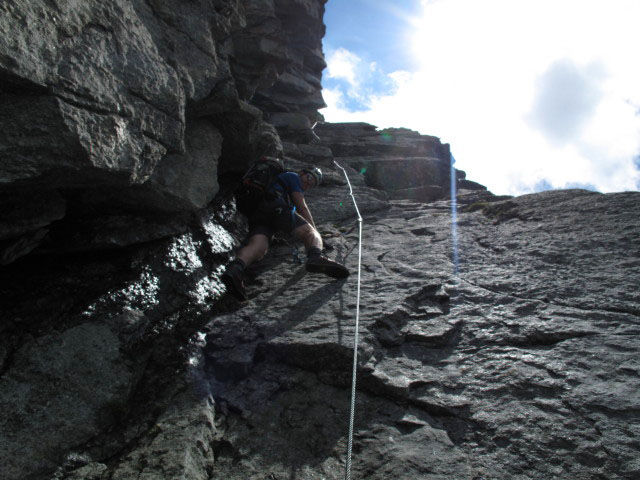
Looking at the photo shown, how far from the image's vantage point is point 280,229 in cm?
723

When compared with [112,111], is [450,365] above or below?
below

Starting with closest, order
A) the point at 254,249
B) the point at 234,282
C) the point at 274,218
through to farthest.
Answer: the point at 234,282 < the point at 254,249 < the point at 274,218

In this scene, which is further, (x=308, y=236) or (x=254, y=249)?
(x=308, y=236)

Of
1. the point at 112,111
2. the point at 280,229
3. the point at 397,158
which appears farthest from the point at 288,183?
the point at 397,158

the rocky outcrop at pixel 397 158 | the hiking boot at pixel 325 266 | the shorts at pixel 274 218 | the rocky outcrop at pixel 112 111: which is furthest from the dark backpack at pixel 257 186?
the rocky outcrop at pixel 397 158

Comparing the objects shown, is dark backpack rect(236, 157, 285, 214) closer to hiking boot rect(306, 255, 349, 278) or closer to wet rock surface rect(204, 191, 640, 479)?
wet rock surface rect(204, 191, 640, 479)

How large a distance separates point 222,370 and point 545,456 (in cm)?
323

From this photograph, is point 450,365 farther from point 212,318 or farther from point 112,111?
point 112,111

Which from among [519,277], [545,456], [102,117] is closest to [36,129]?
[102,117]

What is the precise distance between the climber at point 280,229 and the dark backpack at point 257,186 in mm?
46

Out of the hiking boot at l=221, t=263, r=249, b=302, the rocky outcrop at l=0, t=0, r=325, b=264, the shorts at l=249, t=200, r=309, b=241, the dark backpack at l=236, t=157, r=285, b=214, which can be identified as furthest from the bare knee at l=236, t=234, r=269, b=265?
the rocky outcrop at l=0, t=0, r=325, b=264

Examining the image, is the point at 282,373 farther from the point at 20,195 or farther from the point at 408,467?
the point at 20,195

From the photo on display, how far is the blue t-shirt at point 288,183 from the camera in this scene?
24.7 feet

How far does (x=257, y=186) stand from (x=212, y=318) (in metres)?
2.65
